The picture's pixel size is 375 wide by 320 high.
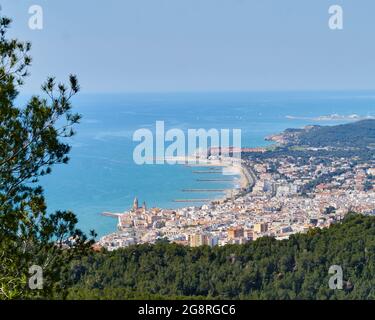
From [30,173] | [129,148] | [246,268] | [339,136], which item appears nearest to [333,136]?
[339,136]

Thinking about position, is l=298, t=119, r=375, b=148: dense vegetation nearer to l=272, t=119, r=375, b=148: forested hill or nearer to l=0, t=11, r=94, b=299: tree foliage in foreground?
l=272, t=119, r=375, b=148: forested hill

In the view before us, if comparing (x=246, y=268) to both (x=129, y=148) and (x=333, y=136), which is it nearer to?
(x=129, y=148)

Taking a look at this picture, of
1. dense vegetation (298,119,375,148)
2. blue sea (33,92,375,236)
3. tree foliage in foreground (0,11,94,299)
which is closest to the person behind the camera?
tree foliage in foreground (0,11,94,299)

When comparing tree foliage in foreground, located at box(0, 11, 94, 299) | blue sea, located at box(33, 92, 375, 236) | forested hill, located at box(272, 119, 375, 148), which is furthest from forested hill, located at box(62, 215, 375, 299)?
forested hill, located at box(272, 119, 375, 148)

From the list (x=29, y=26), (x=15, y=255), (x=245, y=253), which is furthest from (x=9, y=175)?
(x=245, y=253)

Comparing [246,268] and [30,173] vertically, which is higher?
[30,173]

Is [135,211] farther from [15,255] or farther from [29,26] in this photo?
[15,255]
